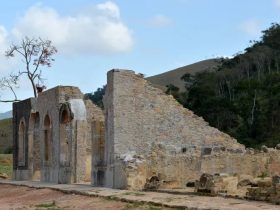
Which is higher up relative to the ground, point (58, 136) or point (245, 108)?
point (245, 108)

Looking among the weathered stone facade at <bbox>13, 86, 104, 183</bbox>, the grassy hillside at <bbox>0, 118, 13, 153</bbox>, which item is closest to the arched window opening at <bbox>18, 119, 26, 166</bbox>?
the weathered stone facade at <bbox>13, 86, 104, 183</bbox>

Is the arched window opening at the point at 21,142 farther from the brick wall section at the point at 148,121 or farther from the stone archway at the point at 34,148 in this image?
the brick wall section at the point at 148,121

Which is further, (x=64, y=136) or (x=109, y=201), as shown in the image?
(x=64, y=136)

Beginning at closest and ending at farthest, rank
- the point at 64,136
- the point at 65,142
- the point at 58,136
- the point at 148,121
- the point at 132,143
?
1. the point at 132,143
2. the point at 148,121
3. the point at 65,142
4. the point at 64,136
5. the point at 58,136

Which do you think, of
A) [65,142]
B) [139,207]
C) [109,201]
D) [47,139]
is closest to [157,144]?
[109,201]

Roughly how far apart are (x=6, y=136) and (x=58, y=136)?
56902mm

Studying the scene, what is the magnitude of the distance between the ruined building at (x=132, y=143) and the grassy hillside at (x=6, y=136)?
4575 centimetres

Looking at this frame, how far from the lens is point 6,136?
8019 centimetres

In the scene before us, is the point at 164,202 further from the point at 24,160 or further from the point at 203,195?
the point at 24,160

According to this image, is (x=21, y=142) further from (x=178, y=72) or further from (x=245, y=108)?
(x=178, y=72)

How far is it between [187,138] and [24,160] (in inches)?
411

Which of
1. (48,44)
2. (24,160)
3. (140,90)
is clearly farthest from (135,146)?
(48,44)

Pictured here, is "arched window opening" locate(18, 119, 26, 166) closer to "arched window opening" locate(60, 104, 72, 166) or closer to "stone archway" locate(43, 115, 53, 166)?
"stone archway" locate(43, 115, 53, 166)

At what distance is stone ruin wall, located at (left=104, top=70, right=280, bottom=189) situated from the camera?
19047 millimetres
